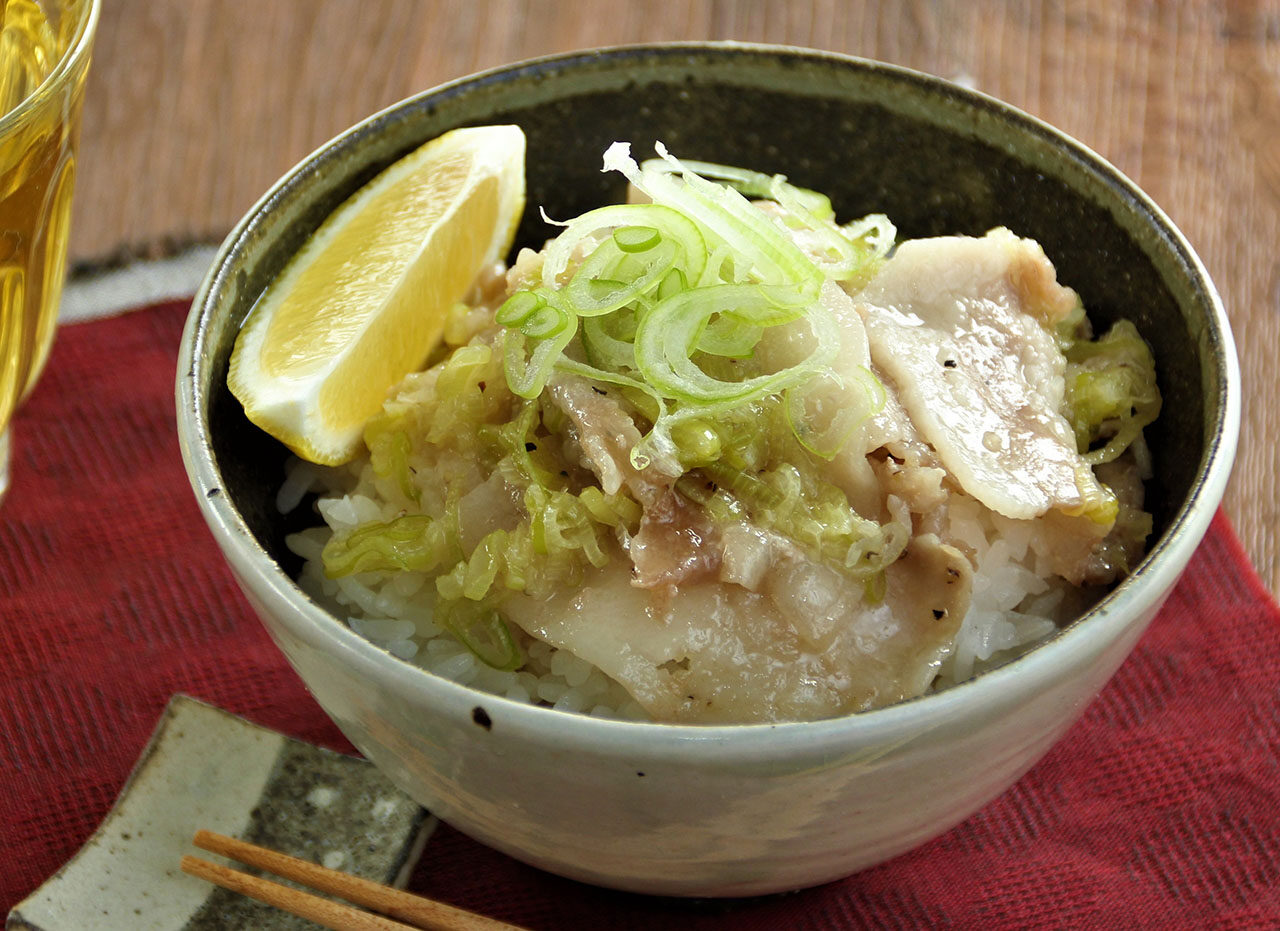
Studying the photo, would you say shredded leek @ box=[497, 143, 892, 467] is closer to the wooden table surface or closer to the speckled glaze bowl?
the speckled glaze bowl

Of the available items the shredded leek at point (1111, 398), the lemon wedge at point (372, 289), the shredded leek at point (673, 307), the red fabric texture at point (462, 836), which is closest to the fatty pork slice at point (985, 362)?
the shredded leek at point (1111, 398)

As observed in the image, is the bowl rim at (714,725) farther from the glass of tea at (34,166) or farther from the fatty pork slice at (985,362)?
the glass of tea at (34,166)

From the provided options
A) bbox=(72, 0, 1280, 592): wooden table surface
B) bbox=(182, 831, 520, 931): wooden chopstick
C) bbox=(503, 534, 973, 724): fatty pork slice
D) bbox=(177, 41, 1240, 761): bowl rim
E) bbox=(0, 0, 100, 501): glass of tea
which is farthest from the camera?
bbox=(72, 0, 1280, 592): wooden table surface

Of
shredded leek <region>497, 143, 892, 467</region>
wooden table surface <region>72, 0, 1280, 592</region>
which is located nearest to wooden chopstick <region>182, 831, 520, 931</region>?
shredded leek <region>497, 143, 892, 467</region>

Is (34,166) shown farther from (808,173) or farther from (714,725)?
(714,725)

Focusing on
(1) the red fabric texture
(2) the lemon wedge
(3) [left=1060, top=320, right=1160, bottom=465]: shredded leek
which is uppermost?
(3) [left=1060, top=320, right=1160, bottom=465]: shredded leek

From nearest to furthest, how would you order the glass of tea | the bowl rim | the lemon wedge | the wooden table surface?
the bowl rim → the lemon wedge → the glass of tea → the wooden table surface
